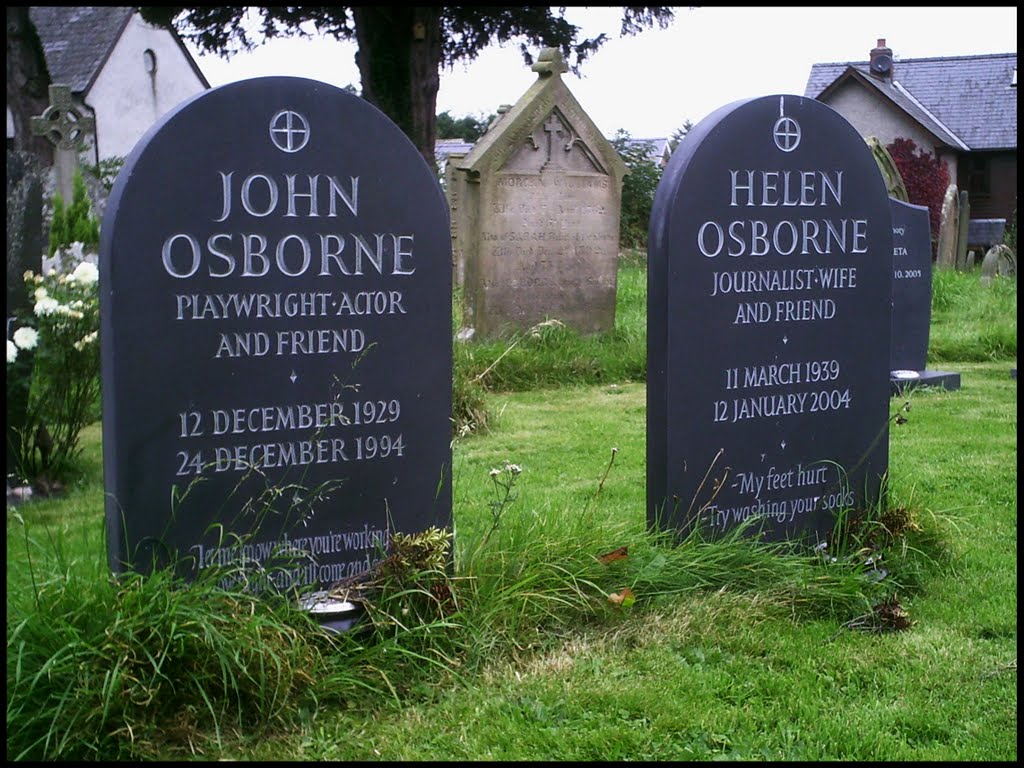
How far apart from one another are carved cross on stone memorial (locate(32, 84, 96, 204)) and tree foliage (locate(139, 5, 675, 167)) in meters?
2.11

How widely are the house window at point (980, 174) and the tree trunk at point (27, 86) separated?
31.4 m

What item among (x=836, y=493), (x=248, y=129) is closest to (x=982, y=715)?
→ (x=836, y=493)

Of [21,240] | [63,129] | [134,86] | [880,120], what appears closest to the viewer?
[21,240]

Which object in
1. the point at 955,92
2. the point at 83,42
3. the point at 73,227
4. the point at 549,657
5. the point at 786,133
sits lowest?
the point at 549,657

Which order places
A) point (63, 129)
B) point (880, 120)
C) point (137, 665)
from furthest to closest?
1. point (880, 120)
2. point (63, 129)
3. point (137, 665)

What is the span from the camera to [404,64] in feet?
50.7

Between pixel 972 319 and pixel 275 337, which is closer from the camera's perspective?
pixel 275 337

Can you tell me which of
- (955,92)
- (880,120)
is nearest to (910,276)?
(880,120)

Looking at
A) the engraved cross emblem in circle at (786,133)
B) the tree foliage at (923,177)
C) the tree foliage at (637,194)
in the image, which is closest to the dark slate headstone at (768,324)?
the engraved cross emblem in circle at (786,133)

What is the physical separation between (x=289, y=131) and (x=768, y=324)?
202 cm

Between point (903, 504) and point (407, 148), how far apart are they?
266 cm

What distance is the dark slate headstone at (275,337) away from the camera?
3498 mm

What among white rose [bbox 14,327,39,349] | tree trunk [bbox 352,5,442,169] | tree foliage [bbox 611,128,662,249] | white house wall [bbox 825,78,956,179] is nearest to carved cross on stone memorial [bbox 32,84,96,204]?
tree trunk [bbox 352,5,442,169]

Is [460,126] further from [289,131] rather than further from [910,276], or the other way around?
[289,131]
